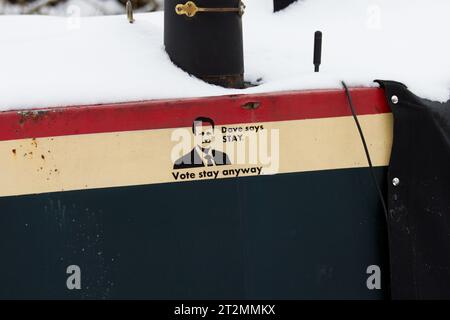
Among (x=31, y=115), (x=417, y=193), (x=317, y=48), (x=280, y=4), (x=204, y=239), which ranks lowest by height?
(x=204, y=239)

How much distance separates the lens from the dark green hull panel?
1.79 m

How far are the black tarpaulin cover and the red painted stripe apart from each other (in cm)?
11

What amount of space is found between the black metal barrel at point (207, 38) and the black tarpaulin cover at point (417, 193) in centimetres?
46

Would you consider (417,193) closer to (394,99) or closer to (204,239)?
(394,99)

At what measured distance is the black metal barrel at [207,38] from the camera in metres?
1.99

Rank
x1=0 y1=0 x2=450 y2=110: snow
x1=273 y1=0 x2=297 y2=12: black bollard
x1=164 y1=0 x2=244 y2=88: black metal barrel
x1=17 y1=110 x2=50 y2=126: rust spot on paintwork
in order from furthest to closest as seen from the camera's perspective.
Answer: x1=273 y1=0 x2=297 y2=12: black bollard < x1=164 y1=0 x2=244 y2=88: black metal barrel < x1=0 y1=0 x2=450 y2=110: snow < x1=17 y1=110 x2=50 y2=126: rust spot on paintwork

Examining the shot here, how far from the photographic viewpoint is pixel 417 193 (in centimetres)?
196

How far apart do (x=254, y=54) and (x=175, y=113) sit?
2.50 feet

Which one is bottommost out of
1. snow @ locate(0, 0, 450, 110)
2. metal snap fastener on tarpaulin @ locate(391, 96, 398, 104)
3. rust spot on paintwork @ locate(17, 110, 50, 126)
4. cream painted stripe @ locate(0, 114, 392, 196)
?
cream painted stripe @ locate(0, 114, 392, 196)

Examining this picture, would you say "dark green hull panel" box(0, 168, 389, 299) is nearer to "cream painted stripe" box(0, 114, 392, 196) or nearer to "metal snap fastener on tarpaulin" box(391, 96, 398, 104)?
"cream painted stripe" box(0, 114, 392, 196)

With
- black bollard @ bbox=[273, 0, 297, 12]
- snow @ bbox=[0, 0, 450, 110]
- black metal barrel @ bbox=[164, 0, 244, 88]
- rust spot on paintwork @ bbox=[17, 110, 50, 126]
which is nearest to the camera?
rust spot on paintwork @ bbox=[17, 110, 50, 126]

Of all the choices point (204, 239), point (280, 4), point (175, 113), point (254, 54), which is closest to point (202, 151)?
point (175, 113)

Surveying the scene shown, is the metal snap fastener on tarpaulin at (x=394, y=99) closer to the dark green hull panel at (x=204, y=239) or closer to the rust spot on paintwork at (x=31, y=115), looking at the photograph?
the dark green hull panel at (x=204, y=239)

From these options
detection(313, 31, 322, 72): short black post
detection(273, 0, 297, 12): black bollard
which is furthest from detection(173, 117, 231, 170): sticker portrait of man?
detection(273, 0, 297, 12): black bollard
